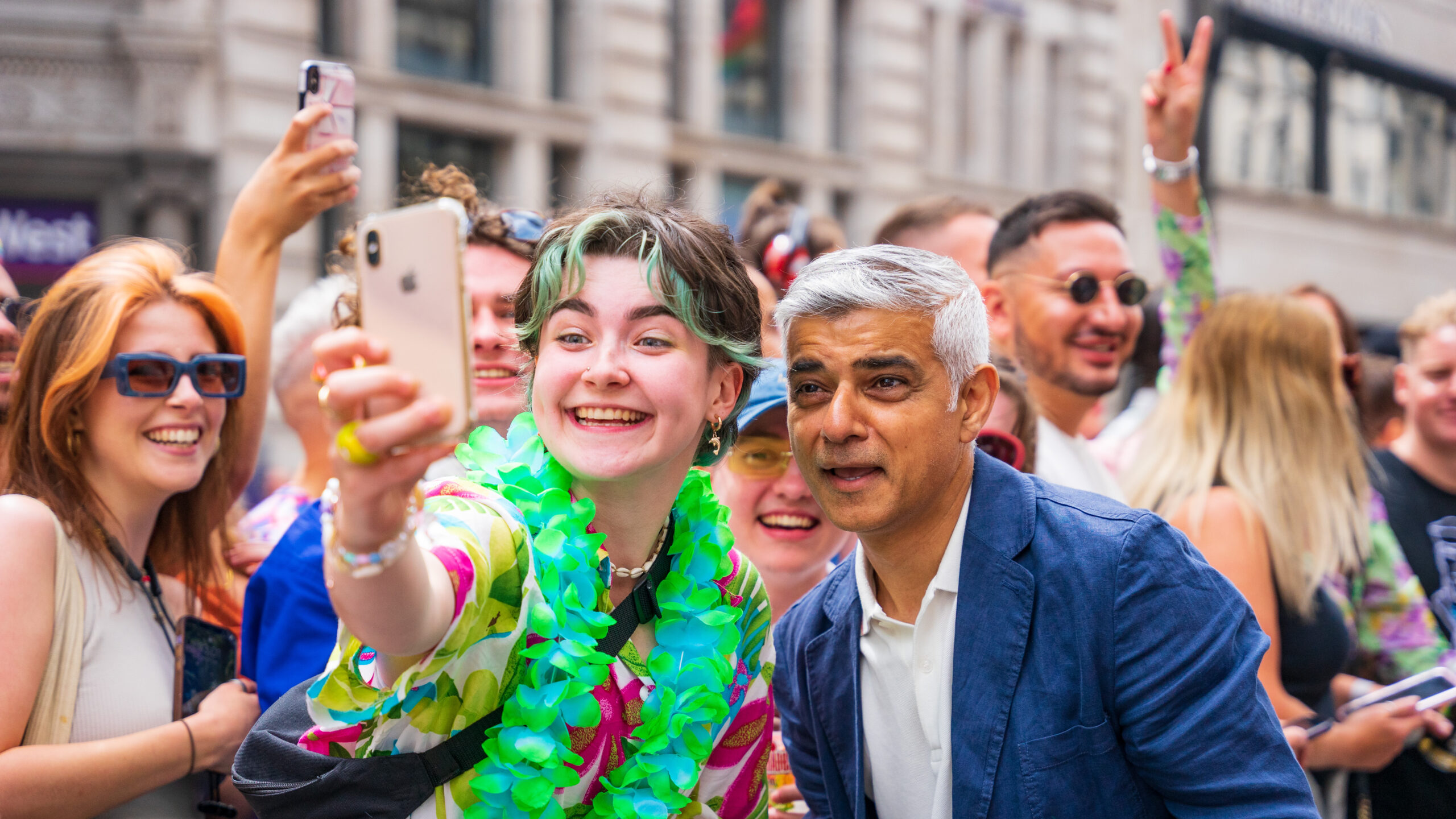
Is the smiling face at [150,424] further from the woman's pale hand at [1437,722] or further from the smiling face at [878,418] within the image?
the woman's pale hand at [1437,722]

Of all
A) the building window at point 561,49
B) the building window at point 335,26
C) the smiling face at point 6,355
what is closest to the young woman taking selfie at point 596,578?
the smiling face at point 6,355

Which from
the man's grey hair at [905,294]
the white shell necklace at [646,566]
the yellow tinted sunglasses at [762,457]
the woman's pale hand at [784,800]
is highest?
the man's grey hair at [905,294]

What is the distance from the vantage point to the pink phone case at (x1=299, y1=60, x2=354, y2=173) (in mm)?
2510

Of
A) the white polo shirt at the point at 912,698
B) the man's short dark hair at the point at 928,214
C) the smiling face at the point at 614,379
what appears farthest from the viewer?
the man's short dark hair at the point at 928,214

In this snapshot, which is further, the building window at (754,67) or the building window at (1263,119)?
the building window at (1263,119)

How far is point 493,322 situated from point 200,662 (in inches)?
43.2

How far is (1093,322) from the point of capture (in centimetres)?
356

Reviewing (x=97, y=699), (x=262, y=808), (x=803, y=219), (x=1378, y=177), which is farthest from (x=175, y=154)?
(x=1378, y=177)

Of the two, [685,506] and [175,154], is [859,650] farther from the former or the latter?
[175,154]

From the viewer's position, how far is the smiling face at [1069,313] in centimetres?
357

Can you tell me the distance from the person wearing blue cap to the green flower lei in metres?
0.61

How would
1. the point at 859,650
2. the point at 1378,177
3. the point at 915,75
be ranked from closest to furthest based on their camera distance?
1. the point at 859,650
2. the point at 915,75
3. the point at 1378,177

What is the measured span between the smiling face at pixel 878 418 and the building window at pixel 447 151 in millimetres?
9732

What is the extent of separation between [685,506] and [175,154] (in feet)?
31.6
